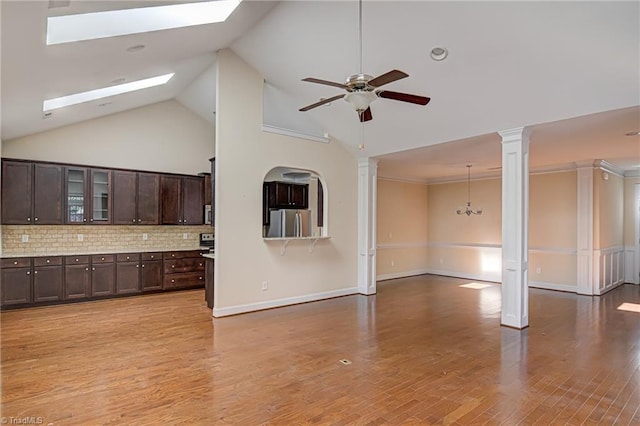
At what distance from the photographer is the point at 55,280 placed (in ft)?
19.2

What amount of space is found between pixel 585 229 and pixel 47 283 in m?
9.69

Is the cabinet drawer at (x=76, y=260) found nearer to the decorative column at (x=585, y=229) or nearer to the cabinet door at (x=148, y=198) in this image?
the cabinet door at (x=148, y=198)

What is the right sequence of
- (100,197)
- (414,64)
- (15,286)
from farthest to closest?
1. (100,197)
2. (15,286)
3. (414,64)

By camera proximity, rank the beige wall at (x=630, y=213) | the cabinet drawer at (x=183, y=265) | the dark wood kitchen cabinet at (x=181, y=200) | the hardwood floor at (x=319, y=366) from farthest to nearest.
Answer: the beige wall at (x=630, y=213), the dark wood kitchen cabinet at (x=181, y=200), the cabinet drawer at (x=183, y=265), the hardwood floor at (x=319, y=366)

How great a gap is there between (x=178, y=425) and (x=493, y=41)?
4404 mm

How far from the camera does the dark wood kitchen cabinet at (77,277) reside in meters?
5.95

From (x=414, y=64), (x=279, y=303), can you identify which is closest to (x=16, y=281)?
(x=279, y=303)

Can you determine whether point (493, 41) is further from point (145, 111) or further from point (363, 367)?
point (145, 111)

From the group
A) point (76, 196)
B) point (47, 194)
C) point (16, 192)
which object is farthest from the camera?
point (76, 196)

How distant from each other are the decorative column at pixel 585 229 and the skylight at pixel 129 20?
7.07 metres

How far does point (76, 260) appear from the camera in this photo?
602 centimetres

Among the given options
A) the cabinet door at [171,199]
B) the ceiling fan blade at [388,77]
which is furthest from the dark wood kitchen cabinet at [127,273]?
the ceiling fan blade at [388,77]

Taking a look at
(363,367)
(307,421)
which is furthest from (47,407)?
(363,367)

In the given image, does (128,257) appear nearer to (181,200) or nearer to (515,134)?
(181,200)
